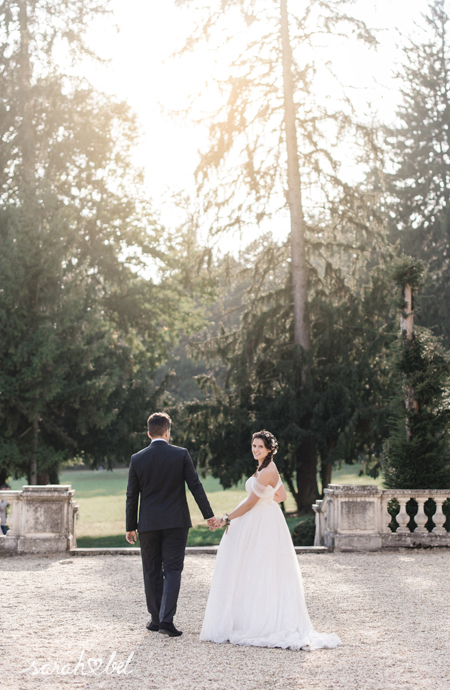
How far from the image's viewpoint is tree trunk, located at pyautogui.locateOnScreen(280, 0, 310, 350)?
61.0 feet

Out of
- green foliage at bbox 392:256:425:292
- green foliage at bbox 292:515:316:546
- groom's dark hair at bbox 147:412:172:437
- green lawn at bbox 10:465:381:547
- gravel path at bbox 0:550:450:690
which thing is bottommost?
green lawn at bbox 10:465:381:547

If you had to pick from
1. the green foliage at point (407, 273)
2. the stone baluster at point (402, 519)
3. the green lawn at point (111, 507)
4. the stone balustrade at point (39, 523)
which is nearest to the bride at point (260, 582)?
the stone balustrade at point (39, 523)

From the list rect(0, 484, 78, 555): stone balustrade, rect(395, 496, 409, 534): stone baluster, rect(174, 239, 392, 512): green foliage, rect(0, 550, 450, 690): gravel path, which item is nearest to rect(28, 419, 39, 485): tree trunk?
rect(174, 239, 392, 512): green foliage

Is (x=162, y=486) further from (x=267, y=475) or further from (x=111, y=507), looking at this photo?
(x=111, y=507)

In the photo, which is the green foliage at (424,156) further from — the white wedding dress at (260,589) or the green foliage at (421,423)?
the white wedding dress at (260,589)

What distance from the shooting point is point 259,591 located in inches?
216

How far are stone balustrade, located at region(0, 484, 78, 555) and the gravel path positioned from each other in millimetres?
968

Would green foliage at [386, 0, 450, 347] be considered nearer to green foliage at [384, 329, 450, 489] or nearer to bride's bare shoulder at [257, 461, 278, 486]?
green foliage at [384, 329, 450, 489]

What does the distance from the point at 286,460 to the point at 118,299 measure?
27.7ft

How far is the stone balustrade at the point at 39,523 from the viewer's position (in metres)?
9.85

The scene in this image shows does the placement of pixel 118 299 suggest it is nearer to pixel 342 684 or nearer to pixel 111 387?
pixel 111 387

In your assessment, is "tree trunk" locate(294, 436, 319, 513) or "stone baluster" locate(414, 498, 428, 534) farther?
"tree trunk" locate(294, 436, 319, 513)

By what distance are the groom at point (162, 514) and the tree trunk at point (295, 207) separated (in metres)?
13.0

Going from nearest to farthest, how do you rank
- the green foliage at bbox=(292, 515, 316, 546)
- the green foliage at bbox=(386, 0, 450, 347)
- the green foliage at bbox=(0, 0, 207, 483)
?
1. the green foliage at bbox=(292, 515, 316, 546)
2. the green foliage at bbox=(0, 0, 207, 483)
3. the green foliage at bbox=(386, 0, 450, 347)
